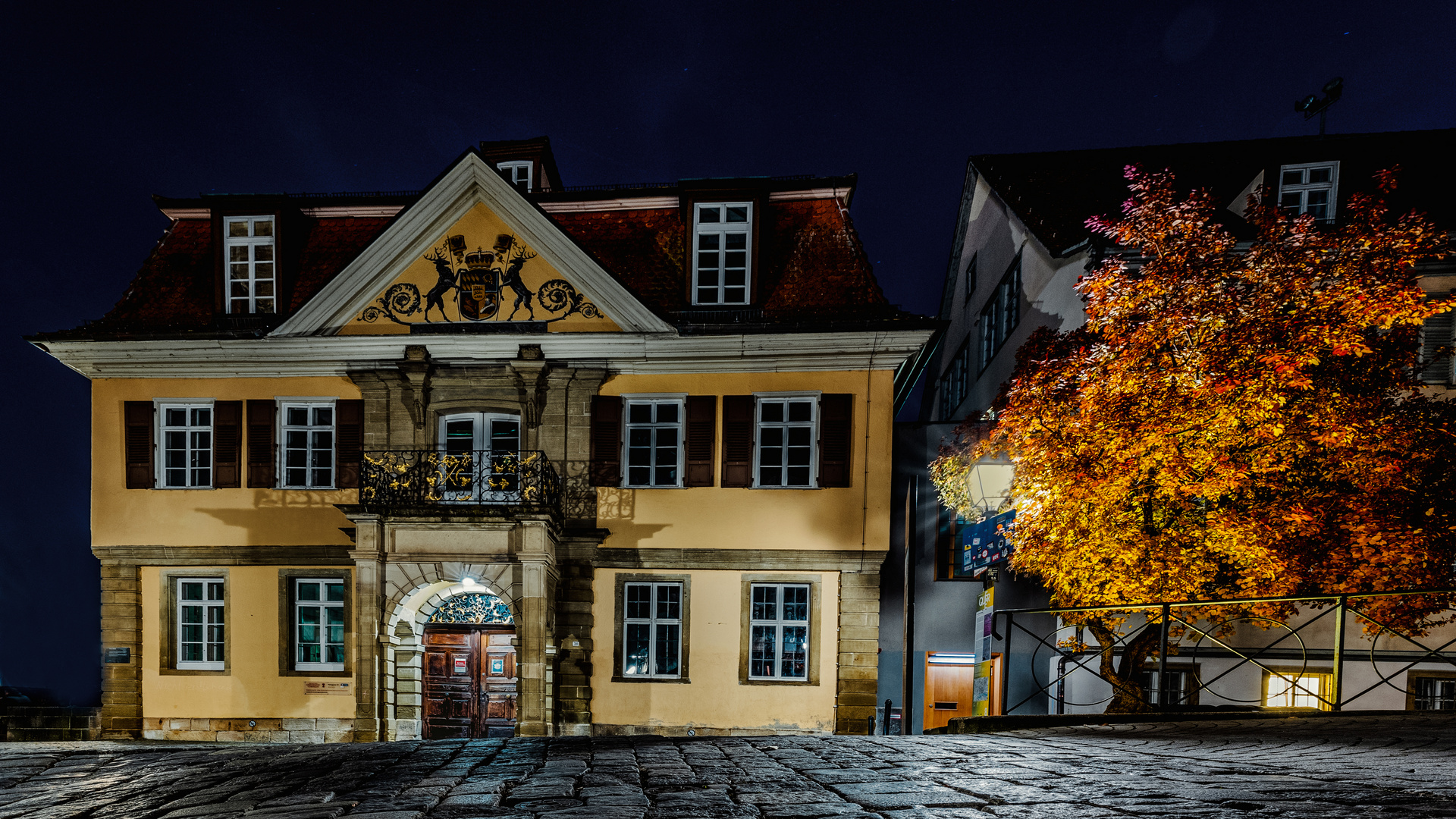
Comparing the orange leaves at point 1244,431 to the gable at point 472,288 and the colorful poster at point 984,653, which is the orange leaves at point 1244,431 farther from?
the gable at point 472,288

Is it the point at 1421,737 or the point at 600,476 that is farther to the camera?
the point at 600,476

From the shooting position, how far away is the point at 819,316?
14203mm

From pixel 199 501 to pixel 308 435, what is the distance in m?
2.36

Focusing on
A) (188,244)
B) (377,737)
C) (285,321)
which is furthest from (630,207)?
(377,737)

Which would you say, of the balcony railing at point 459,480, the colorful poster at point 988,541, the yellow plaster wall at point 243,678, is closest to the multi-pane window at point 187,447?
the yellow plaster wall at point 243,678

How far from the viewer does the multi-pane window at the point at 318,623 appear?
14.4m

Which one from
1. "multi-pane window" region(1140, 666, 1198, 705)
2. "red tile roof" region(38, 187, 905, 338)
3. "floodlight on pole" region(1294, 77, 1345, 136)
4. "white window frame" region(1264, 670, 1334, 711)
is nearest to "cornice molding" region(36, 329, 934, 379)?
"red tile roof" region(38, 187, 905, 338)

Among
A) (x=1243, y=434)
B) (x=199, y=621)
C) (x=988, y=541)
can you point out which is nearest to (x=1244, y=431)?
(x=1243, y=434)

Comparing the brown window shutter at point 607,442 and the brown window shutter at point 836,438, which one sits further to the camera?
the brown window shutter at point 607,442

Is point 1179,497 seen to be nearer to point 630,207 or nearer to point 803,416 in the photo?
point 803,416

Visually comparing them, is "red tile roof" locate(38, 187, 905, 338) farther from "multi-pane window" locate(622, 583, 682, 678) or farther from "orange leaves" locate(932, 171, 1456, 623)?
"multi-pane window" locate(622, 583, 682, 678)

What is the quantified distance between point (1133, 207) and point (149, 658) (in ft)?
59.9

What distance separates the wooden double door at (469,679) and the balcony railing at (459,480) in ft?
9.41

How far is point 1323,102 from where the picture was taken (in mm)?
19188
